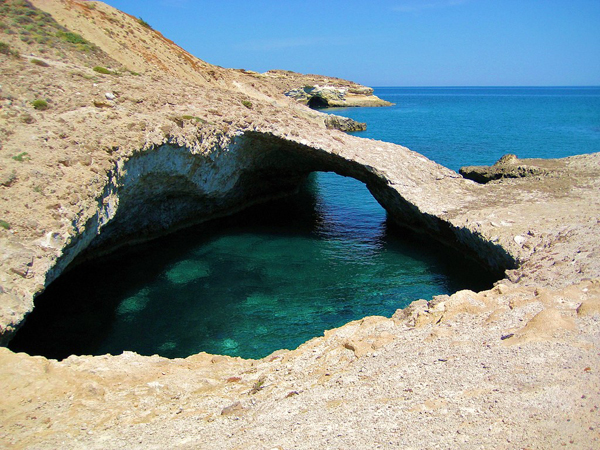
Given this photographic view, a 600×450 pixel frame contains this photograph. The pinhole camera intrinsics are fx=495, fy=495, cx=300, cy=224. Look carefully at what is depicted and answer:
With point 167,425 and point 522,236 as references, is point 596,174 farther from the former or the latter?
point 167,425

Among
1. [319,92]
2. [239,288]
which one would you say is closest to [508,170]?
[239,288]

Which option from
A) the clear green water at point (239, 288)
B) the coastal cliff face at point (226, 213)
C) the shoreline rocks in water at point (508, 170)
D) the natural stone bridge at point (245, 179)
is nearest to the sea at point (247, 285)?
the clear green water at point (239, 288)

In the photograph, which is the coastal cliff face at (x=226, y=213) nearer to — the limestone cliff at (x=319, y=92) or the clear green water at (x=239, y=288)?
the clear green water at (x=239, y=288)

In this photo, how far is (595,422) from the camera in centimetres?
758

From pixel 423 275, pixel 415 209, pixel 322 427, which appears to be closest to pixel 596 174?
pixel 415 209

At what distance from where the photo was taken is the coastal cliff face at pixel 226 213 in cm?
891

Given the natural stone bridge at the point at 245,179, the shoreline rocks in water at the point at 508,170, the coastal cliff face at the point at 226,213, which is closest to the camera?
the coastal cliff face at the point at 226,213

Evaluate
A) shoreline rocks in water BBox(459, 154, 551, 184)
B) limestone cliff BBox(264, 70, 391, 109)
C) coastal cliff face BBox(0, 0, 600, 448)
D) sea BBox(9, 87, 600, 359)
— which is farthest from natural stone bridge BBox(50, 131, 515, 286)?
limestone cliff BBox(264, 70, 391, 109)

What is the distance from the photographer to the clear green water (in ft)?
60.9

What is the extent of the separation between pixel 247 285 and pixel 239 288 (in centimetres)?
46

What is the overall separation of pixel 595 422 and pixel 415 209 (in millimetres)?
20224

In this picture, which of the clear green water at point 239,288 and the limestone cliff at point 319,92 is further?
the limestone cliff at point 319,92

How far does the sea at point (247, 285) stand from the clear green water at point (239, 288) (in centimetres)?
5

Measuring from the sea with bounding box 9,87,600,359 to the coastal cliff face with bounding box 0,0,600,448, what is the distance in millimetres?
1965
